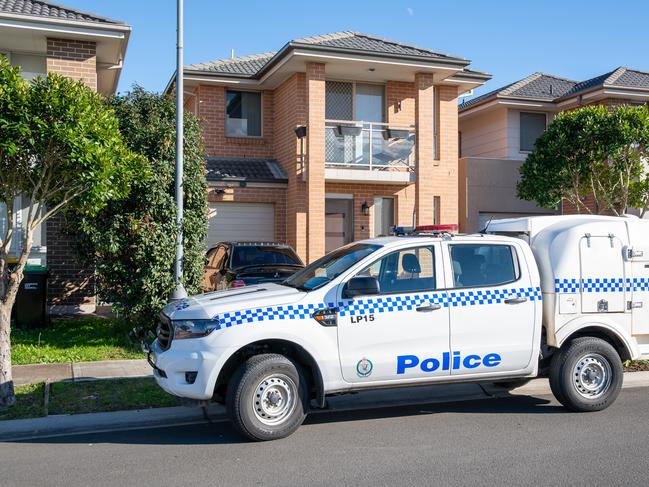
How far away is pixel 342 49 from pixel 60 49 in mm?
6228

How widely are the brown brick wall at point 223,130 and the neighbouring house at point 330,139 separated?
0.09 feet

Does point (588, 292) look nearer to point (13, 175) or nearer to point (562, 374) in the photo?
point (562, 374)

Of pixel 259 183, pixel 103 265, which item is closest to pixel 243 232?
pixel 259 183

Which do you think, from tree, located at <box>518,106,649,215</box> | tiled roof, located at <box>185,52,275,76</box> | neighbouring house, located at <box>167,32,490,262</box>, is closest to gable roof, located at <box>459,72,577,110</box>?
neighbouring house, located at <box>167,32,490,262</box>

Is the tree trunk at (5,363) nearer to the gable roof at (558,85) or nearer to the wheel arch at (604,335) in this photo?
the wheel arch at (604,335)

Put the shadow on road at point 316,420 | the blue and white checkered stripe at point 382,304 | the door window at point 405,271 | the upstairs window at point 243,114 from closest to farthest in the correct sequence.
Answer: the blue and white checkered stripe at point 382,304 < the shadow on road at point 316,420 < the door window at point 405,271 < the upstairs window at point 243,114

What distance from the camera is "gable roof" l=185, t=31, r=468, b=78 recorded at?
1641 centimetres

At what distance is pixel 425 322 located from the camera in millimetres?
6855

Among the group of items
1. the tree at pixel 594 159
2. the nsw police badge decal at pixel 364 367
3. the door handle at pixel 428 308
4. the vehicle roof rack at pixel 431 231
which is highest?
the tree at pixel 594 159

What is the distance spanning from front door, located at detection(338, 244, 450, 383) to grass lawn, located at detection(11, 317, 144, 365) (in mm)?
4825

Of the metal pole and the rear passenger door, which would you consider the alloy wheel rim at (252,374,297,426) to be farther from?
the metal pole

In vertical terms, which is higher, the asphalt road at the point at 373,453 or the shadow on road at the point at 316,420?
the asphalt road at the point at 373,453

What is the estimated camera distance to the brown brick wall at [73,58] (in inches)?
537

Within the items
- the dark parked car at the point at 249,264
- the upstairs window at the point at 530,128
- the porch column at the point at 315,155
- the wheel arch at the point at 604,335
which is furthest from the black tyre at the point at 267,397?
the upstairs window at the point at 530,128
